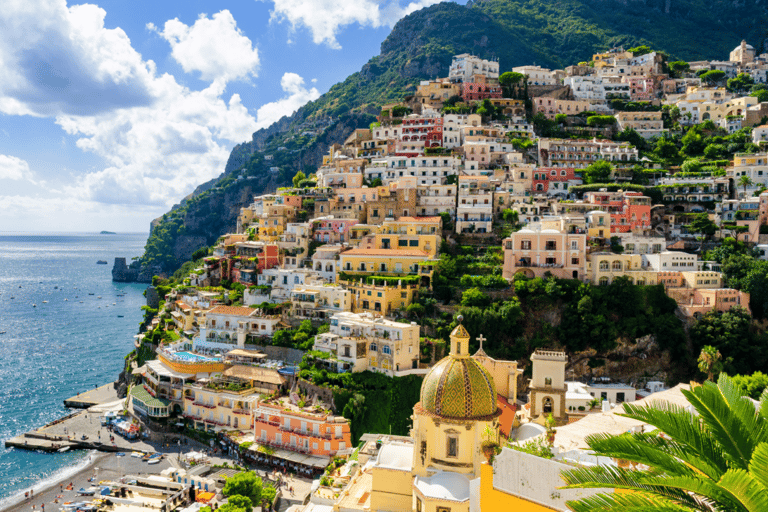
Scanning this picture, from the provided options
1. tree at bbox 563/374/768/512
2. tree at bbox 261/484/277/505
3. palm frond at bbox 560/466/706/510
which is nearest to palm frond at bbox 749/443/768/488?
tree at bbox 563/374/768/512

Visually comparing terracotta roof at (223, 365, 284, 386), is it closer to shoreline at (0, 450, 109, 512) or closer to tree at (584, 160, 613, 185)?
shoreline at (0, 450, 109, 512)

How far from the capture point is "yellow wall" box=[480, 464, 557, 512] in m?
17.1

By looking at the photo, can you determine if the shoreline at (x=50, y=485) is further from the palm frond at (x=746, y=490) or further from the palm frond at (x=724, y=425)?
the palm frond at (x=746, y=490)

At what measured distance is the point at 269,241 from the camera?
237 feet

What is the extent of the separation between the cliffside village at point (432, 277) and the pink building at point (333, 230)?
0.18 m

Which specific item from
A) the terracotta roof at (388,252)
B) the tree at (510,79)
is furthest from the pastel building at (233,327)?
the tree at (510,79)

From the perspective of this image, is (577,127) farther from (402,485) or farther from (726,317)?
(402,485)

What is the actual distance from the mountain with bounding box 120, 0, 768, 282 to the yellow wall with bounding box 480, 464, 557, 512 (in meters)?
119

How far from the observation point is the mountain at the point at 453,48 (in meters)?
144

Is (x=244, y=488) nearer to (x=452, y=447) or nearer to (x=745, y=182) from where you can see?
(x=452, y=447)

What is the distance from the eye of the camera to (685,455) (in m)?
10.0

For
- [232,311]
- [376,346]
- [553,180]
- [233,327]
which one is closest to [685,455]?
[376,346]

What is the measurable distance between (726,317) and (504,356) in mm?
20148

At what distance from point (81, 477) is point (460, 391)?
118ft
